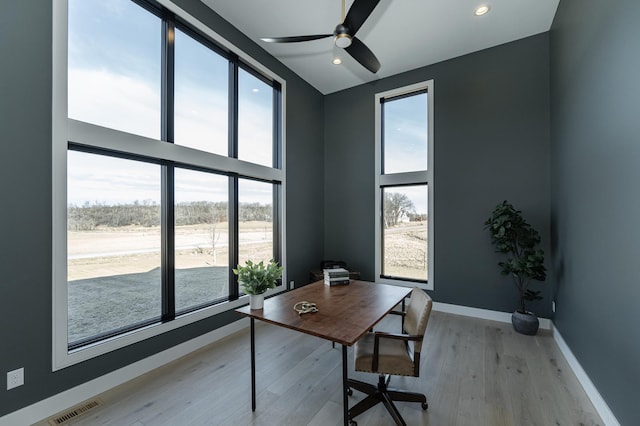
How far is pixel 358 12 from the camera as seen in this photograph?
212 centimetres

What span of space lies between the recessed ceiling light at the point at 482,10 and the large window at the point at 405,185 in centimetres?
109

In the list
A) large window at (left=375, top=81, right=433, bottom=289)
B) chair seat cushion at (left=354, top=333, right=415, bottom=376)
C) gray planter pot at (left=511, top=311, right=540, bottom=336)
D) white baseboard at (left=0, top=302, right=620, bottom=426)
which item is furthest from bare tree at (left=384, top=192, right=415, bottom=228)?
chair seat cushion at (left=354, top=333, right=415, bottom=376)

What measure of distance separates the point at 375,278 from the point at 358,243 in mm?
657

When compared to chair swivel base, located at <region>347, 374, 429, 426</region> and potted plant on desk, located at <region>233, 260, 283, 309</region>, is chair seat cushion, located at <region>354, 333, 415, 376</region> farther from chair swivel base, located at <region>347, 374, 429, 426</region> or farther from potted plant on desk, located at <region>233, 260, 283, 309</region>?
potted plant on desk, located at <region>233, 260, 283, 309</region>

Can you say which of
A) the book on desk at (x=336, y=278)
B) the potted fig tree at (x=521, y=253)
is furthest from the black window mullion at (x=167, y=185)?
the potted fig tree at (x=521, y=253)

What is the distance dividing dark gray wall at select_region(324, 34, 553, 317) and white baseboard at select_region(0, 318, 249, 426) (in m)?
3.34

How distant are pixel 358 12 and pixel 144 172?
7.74 ft

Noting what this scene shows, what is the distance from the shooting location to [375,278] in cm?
453

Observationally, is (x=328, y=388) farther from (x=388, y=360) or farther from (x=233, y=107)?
(x=233, y=107)

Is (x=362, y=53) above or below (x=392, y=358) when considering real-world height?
above

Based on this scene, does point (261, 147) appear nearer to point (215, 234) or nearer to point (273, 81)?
point (273, 81)

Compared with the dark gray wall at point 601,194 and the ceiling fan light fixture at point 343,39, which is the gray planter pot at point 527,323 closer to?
the dark gray wall at point 601,194

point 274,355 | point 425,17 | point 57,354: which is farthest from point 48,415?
point 425,17

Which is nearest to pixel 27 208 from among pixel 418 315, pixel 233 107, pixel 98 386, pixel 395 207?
pixel 98 386
